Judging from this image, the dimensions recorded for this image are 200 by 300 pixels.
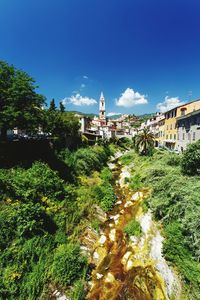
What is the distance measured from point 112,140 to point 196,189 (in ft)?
197

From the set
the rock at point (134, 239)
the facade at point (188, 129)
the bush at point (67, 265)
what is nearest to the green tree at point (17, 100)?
the bush at point (67, 265)

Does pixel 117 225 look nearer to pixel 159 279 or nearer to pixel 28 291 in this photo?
pixel 159 279

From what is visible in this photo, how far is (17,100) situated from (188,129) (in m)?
29.8

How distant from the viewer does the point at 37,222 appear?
11727 millimetres

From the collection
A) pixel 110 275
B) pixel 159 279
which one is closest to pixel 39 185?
pixel 110 275

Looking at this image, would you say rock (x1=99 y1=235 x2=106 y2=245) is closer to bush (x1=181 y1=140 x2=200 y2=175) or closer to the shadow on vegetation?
the shadow on vegetation

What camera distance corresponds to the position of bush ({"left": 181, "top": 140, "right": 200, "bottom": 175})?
58.5 ft

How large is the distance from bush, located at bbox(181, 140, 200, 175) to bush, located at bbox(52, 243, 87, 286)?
1409 cm

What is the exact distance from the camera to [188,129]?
3294 cm

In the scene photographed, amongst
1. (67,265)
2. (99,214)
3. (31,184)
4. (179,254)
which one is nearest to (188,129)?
(99,214)

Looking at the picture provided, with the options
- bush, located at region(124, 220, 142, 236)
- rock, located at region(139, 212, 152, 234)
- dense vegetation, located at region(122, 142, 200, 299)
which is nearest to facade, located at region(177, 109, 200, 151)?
dense vegetation, located at region(122, 142, 200, 299)

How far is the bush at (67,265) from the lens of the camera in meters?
9.39

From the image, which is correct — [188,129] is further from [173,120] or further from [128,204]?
[128,204]

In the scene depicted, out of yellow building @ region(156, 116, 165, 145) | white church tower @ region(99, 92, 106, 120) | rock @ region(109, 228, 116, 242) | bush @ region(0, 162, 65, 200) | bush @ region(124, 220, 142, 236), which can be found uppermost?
white church tower @ region(99, 92, 106, 120)
